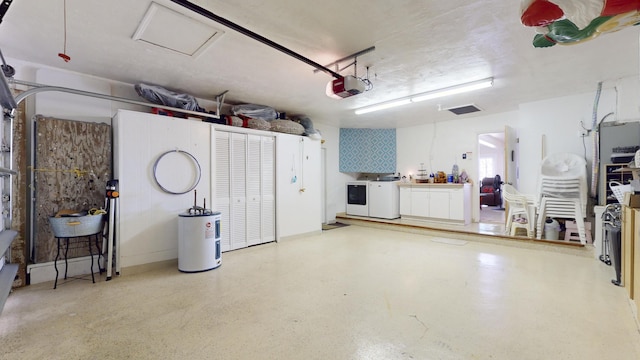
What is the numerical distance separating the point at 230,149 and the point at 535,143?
218 inches

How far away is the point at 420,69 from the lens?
351cm

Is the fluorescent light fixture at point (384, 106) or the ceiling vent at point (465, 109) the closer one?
the fluorescent light fixture at point (384, 106)

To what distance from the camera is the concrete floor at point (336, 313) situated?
1.89 m

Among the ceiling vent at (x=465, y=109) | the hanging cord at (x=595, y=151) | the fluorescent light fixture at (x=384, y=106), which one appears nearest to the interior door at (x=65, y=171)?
the fluorescent light fixture at (x=384, y=106)

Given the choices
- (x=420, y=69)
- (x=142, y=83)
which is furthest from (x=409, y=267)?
(x=142, y=83)

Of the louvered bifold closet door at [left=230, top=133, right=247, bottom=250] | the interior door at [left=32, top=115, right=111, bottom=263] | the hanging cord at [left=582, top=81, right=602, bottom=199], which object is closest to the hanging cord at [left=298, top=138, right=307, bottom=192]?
Result: the louvered bifold closet door at [left=230, top=133, right=247, bottom=250]

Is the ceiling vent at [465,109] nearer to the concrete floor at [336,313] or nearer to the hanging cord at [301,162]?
the concrete floor at [336,313]

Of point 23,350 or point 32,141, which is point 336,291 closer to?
point 23,350

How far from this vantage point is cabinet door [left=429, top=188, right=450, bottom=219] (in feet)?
20.4

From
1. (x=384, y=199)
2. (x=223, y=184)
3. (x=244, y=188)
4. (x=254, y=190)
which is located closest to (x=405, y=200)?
(x=384, y=199)

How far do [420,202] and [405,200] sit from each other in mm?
400

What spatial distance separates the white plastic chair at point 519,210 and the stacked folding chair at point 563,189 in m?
0.15

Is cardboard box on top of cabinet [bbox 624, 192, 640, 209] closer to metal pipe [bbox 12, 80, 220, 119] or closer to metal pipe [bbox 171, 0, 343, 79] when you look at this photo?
metal pipe [bbox 171, 0, 343, 79]

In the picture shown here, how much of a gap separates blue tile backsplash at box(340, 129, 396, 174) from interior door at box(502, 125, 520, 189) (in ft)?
9.20
